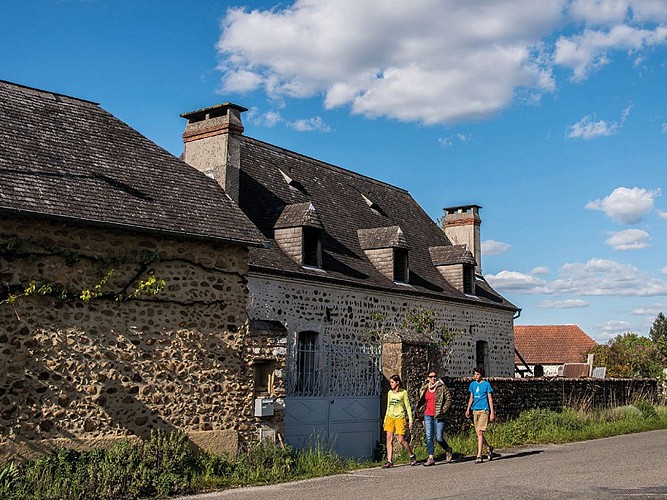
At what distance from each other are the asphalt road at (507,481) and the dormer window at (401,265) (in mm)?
7221

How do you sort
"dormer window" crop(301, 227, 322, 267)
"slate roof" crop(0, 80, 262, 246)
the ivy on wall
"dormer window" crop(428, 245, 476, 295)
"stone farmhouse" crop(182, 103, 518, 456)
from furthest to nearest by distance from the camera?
"dormer window" crop(428, 245, 476, 295) → "dormer window" crop(301, 227, 322, 267) → "stone farmhouse" crop(182, 103, 518, 456) → "slate roof" crop(0, 80, 262, 246) → the ivy on wall

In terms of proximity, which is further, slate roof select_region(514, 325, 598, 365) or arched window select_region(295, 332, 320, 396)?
slate roof select_region(514, 325, 598, 365)

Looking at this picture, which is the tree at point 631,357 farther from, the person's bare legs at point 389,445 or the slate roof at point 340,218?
the person's bare legs at point 389,445

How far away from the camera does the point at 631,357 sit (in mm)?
29391

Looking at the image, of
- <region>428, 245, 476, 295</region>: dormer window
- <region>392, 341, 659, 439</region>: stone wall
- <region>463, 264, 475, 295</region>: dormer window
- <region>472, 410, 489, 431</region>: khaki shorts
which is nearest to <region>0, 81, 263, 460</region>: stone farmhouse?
<region>392, 341, 659, 439</region>: stone wall

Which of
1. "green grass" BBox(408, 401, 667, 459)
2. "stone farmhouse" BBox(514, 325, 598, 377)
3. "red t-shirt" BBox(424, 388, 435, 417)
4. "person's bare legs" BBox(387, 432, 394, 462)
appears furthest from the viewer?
"stone farmhouse" BBox(514, 325, 598, 377)

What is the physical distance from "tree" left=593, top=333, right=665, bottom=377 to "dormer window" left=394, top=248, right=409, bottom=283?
1278 centimetres

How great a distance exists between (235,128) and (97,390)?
8507mm

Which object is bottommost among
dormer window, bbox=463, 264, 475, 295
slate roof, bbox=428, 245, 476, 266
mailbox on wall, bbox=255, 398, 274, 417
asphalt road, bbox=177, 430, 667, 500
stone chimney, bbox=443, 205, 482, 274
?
asphalt road, bbox=177, 430, 667, 500

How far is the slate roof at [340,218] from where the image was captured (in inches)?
675

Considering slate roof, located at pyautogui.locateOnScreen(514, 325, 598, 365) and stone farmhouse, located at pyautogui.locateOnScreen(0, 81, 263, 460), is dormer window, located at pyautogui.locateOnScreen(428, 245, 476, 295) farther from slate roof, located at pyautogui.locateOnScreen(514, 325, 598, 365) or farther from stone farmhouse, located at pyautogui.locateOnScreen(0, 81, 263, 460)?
slate roof, located at pyautogui.locateOnScreen(514, 325, 598, 365)

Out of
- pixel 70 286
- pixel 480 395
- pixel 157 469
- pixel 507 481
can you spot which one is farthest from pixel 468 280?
pixel 70 286

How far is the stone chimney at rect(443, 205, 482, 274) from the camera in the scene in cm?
2680

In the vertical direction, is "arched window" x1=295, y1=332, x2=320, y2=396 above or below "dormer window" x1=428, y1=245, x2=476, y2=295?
below
